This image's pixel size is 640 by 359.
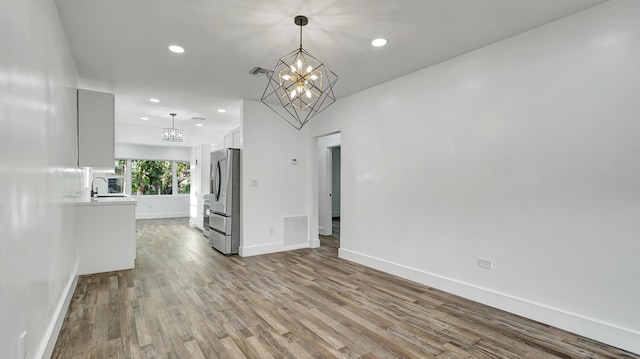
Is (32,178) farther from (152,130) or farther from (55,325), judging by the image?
(152,130)

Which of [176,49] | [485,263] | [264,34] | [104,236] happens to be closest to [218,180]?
[104,236]

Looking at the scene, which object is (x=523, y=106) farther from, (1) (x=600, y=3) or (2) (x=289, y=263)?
(2) (x=289, y=263)

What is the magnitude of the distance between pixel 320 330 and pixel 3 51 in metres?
2.62

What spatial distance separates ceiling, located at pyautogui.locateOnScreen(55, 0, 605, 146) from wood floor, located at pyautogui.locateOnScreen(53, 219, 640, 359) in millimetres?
2685

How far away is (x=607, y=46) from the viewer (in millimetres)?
2264

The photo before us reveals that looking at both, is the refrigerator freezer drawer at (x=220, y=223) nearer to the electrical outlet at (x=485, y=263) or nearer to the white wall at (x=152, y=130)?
the white wall at (x=152, y=130)

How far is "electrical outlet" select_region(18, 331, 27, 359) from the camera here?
148 cm

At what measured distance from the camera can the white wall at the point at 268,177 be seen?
16.1 feet

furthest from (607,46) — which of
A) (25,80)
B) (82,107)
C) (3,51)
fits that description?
(82,107)

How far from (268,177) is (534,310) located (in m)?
4.00

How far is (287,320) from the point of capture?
2611 millimetres

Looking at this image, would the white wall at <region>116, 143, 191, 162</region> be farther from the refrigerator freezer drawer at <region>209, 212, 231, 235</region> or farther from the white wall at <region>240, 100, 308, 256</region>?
the white wall at <region>240, 100, 308, 256</region>

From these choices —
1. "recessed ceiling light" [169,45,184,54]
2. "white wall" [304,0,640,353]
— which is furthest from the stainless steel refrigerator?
"white wall" [304,0,640,353]

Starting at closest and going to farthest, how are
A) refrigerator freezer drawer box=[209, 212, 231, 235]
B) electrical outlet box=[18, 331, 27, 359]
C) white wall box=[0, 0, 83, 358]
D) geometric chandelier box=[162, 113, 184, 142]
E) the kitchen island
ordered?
white wall box=[0, 0, 83, 358]
electrical outlet box=[18, 331, 27, 359]
the kitchen island
refrigerator freezer drawer box=[209, 212, 231, 235]
geometric chandelier box=[162, 113, 184, 142]
